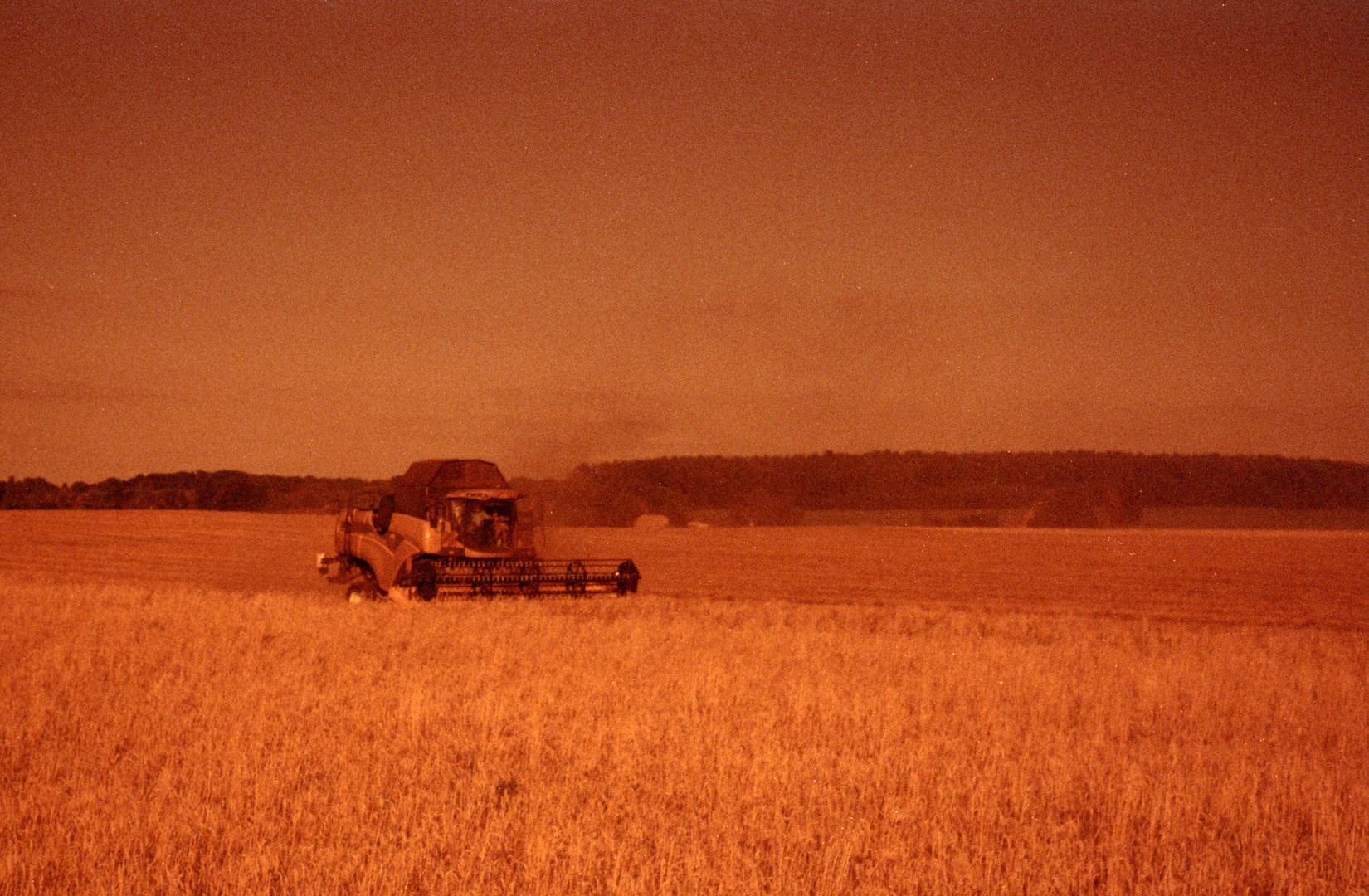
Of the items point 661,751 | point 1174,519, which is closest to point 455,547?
point 661,751

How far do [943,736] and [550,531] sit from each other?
133 ft

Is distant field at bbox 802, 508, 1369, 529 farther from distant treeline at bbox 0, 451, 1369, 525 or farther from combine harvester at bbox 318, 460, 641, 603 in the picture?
combine harvester at bbox 318, 460, 641, 603

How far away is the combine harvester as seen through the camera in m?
22.0

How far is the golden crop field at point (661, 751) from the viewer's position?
679cm

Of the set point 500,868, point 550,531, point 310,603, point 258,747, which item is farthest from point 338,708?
point 550,531

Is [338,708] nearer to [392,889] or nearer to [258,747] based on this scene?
[258,747]

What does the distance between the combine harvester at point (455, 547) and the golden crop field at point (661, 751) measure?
2.81 feet

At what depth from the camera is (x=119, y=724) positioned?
10.4m

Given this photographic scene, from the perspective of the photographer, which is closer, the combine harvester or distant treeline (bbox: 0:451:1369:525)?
the combine harvester

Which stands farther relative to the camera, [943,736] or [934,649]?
[934,649]

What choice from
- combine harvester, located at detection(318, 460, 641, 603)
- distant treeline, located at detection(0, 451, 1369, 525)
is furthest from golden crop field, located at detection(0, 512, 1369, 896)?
distant treeline, located at detection(0, 451, 1369, 525)

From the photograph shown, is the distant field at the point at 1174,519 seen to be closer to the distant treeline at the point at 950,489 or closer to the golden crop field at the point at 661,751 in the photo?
the distant treeline at the point at 950,489

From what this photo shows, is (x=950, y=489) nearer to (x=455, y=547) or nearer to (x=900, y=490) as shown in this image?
(x=900, y=490)

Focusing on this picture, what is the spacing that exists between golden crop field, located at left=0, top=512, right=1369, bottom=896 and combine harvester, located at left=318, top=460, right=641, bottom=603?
856 mm
